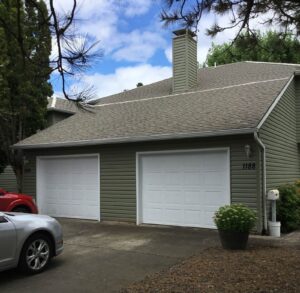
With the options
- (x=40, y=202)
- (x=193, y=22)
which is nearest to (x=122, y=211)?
(x=40, y=202)

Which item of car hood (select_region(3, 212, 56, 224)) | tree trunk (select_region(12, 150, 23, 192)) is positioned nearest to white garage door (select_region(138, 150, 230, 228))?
car hood (select_region(3, 212, 56, 224))

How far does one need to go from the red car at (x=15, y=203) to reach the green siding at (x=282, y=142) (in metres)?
6.44

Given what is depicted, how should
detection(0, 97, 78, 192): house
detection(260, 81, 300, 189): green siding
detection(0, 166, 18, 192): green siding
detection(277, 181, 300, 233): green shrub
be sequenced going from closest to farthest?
detection(277, 181, 300, 233): green shrub < detection(260, 81, 300, 189): green siding < detection(0, 97, 78, 192): house < detection(0, 166, 18, 192): green siding

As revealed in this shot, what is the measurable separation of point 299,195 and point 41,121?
37.0 feet

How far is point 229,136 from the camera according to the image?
1077 centimetres

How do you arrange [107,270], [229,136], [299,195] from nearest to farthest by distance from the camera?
[107,270], [229,136], [299,195]

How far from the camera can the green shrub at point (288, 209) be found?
36.3 ft

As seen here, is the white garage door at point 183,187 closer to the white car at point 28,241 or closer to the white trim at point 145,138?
the white trim at point 145,138

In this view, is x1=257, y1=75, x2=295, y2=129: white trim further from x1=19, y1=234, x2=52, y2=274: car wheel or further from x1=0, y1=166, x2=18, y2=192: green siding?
x1=0, y1=166, x2=18, y2=192: green siding

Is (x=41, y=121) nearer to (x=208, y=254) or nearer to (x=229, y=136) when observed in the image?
(x=229, y=136)

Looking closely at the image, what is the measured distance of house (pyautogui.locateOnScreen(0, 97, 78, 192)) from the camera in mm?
20972

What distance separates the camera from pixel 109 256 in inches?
327

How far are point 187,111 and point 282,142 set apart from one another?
298cm

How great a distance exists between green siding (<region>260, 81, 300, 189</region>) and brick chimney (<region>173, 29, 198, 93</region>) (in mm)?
3785
